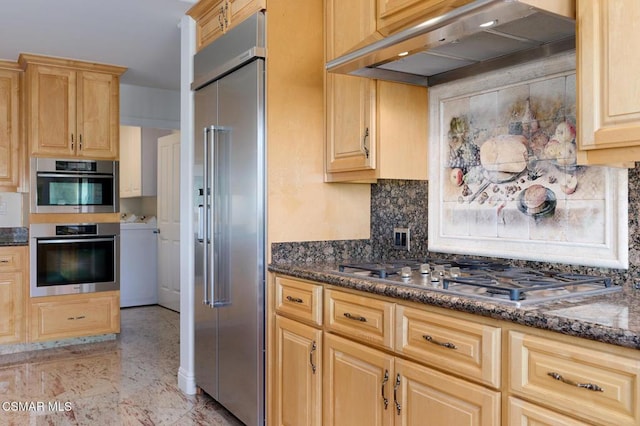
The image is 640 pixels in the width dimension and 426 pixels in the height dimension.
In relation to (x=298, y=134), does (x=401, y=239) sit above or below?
below

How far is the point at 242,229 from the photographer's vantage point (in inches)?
108

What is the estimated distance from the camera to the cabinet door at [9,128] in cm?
455

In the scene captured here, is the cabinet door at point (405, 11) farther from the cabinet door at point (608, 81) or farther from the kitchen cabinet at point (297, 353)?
the kitchen cabinet at point (297, 353)

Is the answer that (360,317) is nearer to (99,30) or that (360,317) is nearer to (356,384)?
(356,384)

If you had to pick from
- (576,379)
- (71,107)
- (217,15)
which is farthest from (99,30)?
(576,379)

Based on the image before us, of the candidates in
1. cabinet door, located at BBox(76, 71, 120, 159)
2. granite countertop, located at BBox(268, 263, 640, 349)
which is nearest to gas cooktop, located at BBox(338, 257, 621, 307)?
granite countertop, located at BBox(268, 263, 640, 349)

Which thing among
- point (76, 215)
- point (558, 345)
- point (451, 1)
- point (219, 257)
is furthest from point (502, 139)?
point (76, 215)

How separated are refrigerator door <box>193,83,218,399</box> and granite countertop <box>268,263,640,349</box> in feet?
4.87

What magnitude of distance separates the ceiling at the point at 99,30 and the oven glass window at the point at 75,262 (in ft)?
5.29

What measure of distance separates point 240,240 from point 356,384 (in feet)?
3.49

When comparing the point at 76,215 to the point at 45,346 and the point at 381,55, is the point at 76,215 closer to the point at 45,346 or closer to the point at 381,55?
the point at 45,346

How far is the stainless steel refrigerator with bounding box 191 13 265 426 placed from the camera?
2631 mm

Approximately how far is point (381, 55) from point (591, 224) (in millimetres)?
998

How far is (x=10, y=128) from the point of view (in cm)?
458
